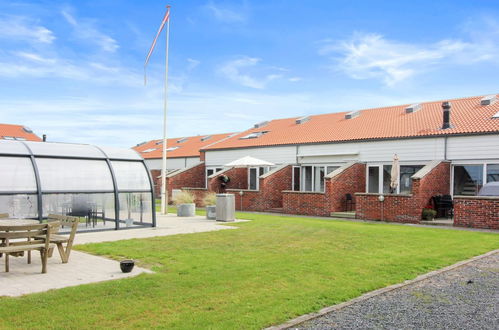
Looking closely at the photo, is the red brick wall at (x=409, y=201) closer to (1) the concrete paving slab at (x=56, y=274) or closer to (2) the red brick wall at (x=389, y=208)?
(2) the red brick wall at (x=389, y=208)

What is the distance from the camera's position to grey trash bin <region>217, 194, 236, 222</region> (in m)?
18.0

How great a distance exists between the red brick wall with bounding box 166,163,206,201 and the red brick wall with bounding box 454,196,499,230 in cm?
1896

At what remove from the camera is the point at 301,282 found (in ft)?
24.3

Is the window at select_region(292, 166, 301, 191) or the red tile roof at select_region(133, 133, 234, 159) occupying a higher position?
the red tile roof at select_region(133, 133, 234, 159)

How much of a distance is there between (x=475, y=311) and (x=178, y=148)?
123 ft

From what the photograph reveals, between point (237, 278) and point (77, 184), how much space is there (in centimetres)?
826

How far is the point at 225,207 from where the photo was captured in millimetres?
17969

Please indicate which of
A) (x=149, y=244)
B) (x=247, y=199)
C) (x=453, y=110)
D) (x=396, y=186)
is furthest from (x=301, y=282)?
(x=453, y=110)

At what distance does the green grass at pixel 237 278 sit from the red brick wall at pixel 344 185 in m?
7.12

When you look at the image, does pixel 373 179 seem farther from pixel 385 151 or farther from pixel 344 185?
pixel 344 185

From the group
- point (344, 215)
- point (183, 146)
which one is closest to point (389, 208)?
point (344, 215)

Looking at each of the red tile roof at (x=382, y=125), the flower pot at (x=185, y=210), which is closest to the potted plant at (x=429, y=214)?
the red tile roof at (x=382, y=125)

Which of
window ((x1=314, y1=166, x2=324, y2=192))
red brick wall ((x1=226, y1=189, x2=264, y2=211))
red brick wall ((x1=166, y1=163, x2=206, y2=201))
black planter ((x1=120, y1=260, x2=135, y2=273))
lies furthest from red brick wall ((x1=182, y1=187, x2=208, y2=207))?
black planter ((x1=120, y1=260, x2=135, y2=273))

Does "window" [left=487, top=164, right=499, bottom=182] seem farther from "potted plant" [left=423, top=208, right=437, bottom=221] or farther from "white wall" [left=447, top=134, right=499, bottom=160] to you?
"potted plant" [left=423, top=208, right=437, bottom=221]
